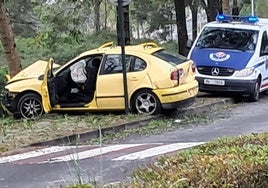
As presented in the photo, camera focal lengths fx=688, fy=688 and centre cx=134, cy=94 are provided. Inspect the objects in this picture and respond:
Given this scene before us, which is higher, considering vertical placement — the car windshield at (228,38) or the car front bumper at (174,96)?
the car windshield at (228,38)

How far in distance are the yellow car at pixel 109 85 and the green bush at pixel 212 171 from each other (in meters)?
8.98

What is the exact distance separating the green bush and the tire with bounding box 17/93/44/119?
383 inches

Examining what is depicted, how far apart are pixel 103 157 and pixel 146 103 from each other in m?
4.18

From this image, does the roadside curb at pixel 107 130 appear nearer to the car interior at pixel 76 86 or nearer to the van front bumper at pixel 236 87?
the car interior at pixel 76 86

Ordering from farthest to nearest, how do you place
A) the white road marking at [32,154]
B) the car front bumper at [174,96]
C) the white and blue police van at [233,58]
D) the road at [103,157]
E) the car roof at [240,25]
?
the car roof at [240,25]
the white and blue police van at [233,58]
the car front bumper at [174,96]
the white road marking at [32,154]
the road at [103,157]

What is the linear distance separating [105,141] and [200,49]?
7362 millimetres

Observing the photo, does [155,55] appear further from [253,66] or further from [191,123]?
[253,66]

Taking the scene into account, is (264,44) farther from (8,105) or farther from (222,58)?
(8,105)

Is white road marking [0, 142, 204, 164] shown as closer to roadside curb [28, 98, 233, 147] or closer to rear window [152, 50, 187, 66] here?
roadside curb [28, 98, 233, 147]

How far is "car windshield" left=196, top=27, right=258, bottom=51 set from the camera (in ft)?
60.7

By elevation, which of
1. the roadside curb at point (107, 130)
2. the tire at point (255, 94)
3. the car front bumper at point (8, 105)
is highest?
the car front bumper at point (8, 105)

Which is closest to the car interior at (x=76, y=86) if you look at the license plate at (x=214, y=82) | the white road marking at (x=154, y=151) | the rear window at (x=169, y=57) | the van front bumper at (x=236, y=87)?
the rear window at (x=169, y=57)

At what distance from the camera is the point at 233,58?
58.7ft

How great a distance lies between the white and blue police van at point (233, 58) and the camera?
1762 cm
